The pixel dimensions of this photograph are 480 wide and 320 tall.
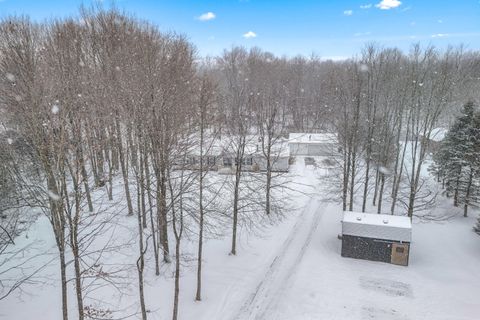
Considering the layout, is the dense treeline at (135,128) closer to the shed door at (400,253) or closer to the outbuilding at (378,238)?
the outbuilding at (378,238)

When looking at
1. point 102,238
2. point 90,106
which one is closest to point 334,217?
point 102,238

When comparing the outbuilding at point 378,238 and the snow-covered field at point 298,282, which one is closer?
the snow-covered field at point 298,282

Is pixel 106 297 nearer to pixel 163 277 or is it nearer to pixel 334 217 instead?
pixel 163 277

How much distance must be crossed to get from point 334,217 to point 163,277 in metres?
12.6

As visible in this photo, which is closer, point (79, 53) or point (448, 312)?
point (448, 312)

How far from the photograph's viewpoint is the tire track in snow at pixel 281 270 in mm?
13672

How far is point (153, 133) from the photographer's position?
11.6 meters

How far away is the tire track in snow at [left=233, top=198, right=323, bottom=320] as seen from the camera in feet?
44.9

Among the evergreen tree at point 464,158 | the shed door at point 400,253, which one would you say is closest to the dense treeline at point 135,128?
the evergreen tree at point 464,158

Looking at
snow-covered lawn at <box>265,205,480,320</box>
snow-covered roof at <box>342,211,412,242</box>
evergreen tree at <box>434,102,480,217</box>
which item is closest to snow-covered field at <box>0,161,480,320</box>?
snow-covered lawn at <box>265,205,480,320</box>

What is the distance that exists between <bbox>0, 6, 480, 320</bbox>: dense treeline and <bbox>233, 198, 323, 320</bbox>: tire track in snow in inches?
76.3

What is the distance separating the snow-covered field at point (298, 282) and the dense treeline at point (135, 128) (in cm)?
85

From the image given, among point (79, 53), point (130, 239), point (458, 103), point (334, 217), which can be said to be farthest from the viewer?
point (458, 103)

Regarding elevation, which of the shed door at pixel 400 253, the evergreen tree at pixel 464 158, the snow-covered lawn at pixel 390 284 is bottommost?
the snow-covered lawn at pixel 390 284
